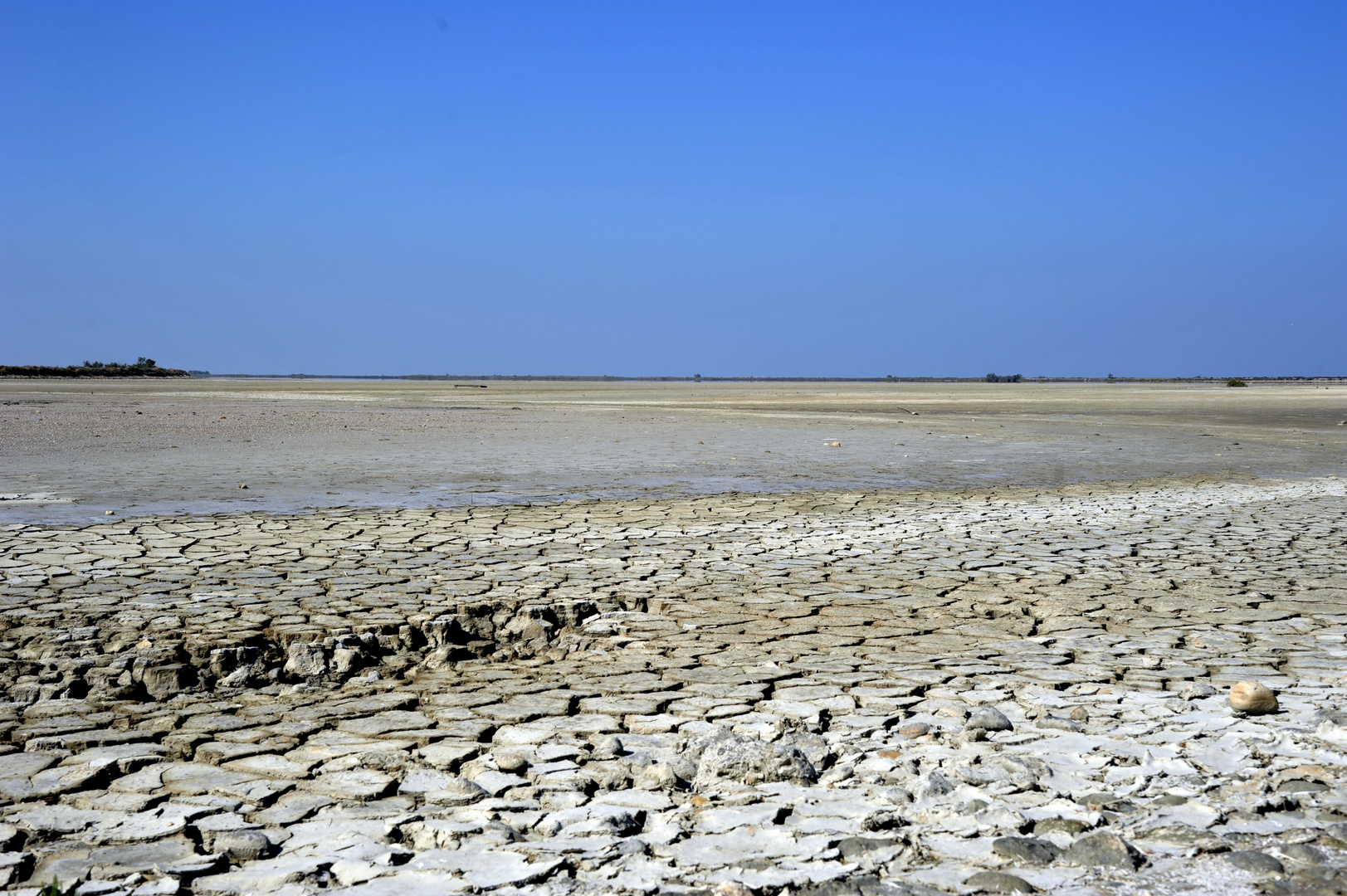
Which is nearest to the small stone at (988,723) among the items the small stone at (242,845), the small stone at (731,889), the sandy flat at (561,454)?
the small stone at (731,889)

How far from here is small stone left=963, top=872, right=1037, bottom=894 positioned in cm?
208

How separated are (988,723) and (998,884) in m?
0.97

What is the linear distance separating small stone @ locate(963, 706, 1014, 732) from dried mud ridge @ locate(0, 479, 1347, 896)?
0.01 meters

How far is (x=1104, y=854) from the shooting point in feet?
7.28

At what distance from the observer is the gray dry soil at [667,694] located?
225 cm

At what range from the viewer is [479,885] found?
212cm

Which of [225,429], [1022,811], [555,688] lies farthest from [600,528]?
[225,429]

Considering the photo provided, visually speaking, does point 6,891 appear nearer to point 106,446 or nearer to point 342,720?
point 342,720

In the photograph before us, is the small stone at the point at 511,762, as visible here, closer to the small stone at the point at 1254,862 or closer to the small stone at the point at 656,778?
the small stone at the point at 656,778

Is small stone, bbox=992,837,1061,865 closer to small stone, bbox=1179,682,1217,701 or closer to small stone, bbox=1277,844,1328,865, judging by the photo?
small stone, bbox=1277,844,1328,865

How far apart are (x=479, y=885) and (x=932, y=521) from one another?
17.8 feet

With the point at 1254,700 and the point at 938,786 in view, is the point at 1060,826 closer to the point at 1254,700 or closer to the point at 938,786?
the point at 938,786

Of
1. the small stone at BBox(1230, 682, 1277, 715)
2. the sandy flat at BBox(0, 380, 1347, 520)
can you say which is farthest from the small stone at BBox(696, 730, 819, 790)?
the sandy flat at BBox(0, 380, 1347, 520)

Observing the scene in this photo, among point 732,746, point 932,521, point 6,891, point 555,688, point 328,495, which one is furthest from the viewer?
point 328,495
